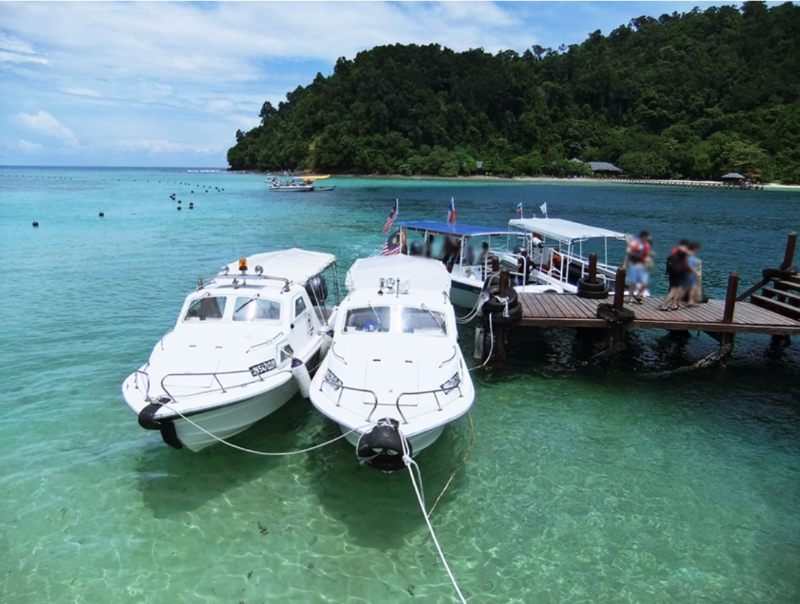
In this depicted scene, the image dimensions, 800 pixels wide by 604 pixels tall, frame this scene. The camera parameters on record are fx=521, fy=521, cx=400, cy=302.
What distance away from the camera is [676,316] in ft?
50.3

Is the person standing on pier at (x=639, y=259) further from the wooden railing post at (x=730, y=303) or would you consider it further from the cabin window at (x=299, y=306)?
the wooden railing post at (x=730, y=303)

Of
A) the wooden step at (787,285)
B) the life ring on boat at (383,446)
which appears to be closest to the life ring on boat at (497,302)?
the life ring on boat at (383,446)

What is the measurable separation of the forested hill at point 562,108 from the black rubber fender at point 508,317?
12289 cm

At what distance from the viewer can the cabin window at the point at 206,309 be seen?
40.4ft

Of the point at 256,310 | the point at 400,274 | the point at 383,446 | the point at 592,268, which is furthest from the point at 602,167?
the point at 383,446

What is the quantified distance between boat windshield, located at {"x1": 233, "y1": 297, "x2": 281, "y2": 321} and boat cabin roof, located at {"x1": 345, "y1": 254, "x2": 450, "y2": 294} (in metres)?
2.17

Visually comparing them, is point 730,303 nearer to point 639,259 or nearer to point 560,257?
point 560,257

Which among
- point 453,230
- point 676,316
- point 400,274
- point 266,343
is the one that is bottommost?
point 676,316

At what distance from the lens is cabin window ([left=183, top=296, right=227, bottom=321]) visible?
12.3 meters

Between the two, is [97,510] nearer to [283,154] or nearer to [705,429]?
[705,429]

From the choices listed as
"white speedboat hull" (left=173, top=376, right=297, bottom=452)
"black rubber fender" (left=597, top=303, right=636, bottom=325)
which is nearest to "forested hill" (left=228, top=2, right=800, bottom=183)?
"black rubber fender" (left=597, top=303, right=636, bottom=325)

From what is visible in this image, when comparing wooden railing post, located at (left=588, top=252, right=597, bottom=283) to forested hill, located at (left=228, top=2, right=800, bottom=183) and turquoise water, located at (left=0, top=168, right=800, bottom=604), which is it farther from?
forested hill, located at (left=228, top=2, right=800, bottom=183)

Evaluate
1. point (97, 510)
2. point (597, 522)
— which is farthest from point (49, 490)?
point (597, 522)

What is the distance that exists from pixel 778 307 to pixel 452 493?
523 inches
